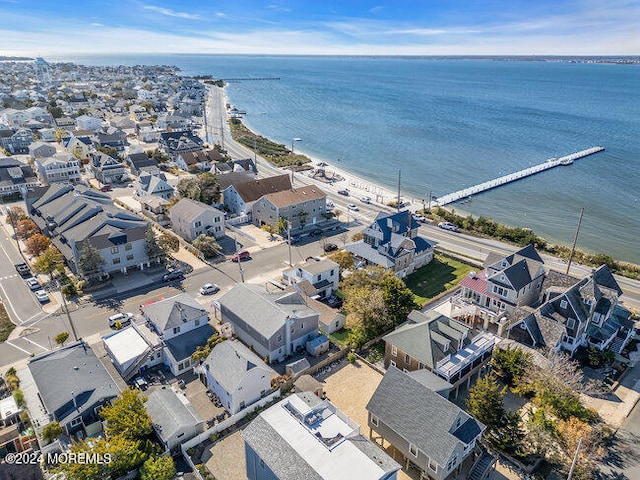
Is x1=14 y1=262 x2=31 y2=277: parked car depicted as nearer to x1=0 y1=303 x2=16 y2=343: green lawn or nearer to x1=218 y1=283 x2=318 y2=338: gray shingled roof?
x1=0 y1=303 x2=16 y2=343: green lawn

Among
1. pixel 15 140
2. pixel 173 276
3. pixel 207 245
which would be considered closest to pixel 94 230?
pixel 173 276

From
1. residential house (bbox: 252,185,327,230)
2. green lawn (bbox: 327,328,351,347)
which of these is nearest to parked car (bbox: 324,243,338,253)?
residential house (bbox: 252,185,327,230)

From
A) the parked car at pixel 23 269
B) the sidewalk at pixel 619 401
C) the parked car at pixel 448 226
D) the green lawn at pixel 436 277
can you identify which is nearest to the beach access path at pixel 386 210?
the parked car at pixel 448 226

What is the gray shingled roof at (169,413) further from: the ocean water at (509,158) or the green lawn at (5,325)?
the ocean water at (509,158)

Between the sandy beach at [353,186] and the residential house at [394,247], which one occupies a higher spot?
the residential house at [394,247]

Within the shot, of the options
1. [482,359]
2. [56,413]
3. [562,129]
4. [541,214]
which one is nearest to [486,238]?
[541,214]

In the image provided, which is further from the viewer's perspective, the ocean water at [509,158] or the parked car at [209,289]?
the ocean water at [509,158]
